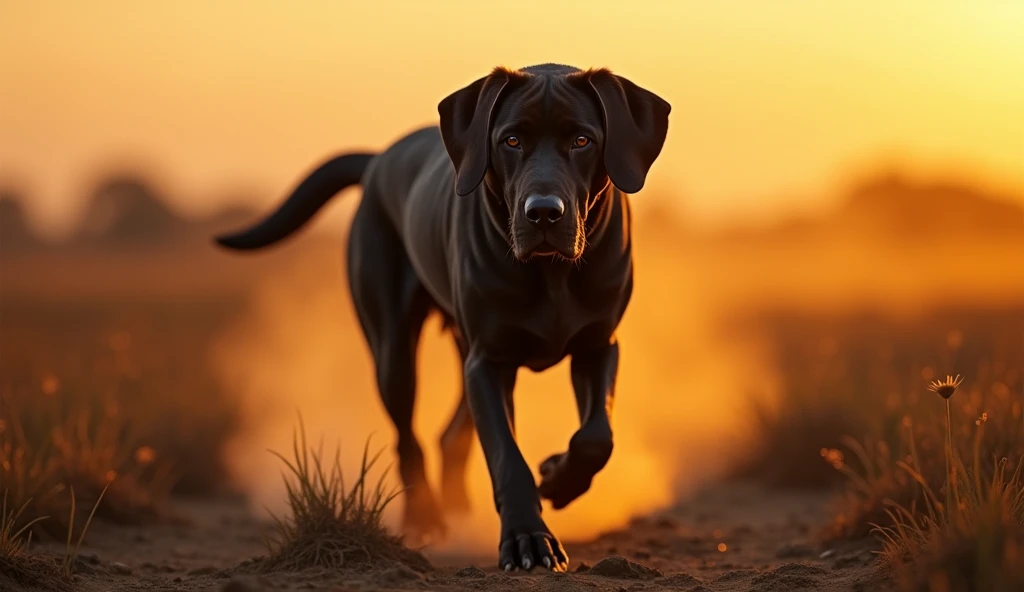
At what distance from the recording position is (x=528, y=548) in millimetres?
5137

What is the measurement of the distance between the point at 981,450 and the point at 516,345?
1768 mm

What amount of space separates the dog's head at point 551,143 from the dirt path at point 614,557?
1133 millimetres

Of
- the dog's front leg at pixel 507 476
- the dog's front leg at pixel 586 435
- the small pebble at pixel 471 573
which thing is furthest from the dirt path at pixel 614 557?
the dog's front leg at pixel 586 435

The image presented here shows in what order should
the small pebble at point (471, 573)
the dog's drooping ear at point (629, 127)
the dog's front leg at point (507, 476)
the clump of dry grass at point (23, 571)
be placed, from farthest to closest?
1. the dog's drooping ear at point (629, 127)
2. the dog's front leg at point (507, 476)
3. the small pebble at point (471, 573)
4. the clump of dry grass at point (23, 571)

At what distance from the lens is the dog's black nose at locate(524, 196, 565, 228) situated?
5078 millimetres

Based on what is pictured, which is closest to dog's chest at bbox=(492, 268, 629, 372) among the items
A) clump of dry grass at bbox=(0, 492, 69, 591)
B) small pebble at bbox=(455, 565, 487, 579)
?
small pebble at bbox=(455, 565, 487, 579)

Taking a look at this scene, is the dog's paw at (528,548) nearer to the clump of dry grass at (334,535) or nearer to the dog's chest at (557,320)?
the clump of dry grass at (334,535)

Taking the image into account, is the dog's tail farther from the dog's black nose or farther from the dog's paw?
the dog's paw

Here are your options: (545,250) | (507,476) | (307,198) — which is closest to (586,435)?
(507,476)

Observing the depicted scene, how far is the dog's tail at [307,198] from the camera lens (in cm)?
813

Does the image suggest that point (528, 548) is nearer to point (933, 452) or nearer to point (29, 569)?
point (29, 569)

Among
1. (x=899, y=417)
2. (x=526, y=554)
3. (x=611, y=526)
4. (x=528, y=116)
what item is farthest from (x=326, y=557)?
(x=899, y=417)

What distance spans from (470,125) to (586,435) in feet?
3.87

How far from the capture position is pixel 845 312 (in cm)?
2117
